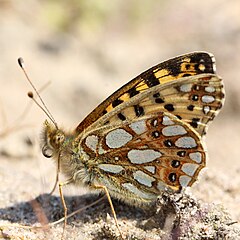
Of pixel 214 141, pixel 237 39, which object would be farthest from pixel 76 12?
pixel 214 141

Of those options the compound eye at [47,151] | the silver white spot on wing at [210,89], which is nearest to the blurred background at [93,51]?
the compound eye at [47,151]

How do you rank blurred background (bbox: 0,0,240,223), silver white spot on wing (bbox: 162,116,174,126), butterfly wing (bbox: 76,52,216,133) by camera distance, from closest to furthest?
silver white spot on wing (bbox: 162,116,174,126)
butterfly wing (bbox: 76,52,216,133)
blurred background (bbox: 0,0,240,223)

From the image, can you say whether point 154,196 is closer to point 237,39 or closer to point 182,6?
point 237,39

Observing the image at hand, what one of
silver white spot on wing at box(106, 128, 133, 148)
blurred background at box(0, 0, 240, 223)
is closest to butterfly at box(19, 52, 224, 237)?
silver white spot on wing at box(106, 128, 133, 148)

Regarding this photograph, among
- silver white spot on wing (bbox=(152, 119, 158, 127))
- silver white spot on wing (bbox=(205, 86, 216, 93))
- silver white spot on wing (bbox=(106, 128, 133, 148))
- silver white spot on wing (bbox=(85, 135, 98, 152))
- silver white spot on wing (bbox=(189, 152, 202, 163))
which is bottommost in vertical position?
silver white spot on wing (bbox=(85, 135, 98, 152))

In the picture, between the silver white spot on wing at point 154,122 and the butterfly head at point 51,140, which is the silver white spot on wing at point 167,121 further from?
the butterfly head at point 51,140

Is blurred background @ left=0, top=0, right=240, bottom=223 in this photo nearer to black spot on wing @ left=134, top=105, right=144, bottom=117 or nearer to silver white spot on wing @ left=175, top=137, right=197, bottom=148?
black spot on wing @ left=134, top=105, right=144, bottom=117

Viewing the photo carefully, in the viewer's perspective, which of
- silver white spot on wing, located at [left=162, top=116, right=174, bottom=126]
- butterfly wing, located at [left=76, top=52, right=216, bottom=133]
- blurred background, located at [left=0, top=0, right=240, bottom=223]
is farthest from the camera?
blurred background, located at [left=0, top=0, right=240, bottom=223]
